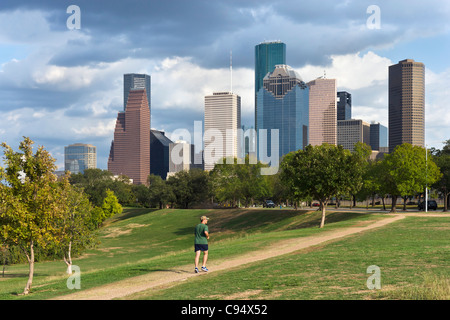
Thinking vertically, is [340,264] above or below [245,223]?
above

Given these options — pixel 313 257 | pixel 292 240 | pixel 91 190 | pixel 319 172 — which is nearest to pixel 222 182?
pixel 91 190

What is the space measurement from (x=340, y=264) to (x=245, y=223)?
60.1 meters

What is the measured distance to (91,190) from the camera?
12238 cm

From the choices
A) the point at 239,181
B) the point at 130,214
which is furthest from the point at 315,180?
the point at 130,214

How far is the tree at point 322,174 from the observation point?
46188mm

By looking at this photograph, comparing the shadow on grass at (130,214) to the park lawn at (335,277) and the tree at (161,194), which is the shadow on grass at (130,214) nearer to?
the tree at (161,194)

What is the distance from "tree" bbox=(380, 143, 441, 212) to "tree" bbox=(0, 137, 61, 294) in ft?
167

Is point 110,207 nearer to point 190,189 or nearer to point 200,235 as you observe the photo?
point 190,189

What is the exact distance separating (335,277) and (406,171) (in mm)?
51207

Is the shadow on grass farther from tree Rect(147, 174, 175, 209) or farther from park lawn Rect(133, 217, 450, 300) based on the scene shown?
park lawn Rect(133, 217, 450, 300)
